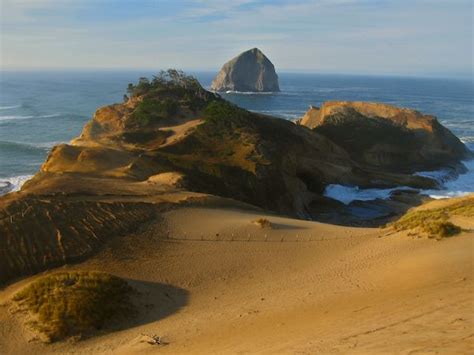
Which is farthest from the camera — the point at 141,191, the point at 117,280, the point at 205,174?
the point at 205,174

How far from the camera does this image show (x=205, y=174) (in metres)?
30.5

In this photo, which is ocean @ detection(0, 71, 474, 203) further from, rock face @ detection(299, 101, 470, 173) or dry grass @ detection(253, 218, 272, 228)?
dry grass @ detection(253, 218, 272, 228)

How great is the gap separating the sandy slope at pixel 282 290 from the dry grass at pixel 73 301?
427mm

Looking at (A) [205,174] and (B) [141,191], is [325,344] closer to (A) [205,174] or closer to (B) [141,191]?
(B) [141,191]

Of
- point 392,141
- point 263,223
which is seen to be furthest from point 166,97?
→ point 263,223

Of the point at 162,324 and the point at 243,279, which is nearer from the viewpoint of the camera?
the point at 162,324

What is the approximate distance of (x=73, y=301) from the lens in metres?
13.3

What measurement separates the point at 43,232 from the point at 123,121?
87.9ft

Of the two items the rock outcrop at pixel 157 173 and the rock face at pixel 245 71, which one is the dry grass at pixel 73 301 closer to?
the rock outcrop at pixel 157 173

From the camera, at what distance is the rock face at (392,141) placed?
49719mm

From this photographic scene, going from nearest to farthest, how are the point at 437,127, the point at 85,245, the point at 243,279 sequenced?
the point at 243,279
the point at 85,245
the point at 437,127

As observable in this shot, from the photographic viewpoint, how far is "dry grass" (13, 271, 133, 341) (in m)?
12.9

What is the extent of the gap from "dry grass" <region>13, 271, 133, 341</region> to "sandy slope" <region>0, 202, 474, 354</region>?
0.43 metres

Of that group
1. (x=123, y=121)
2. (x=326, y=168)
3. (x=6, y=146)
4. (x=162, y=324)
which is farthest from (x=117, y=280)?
(x=6, y=146)
